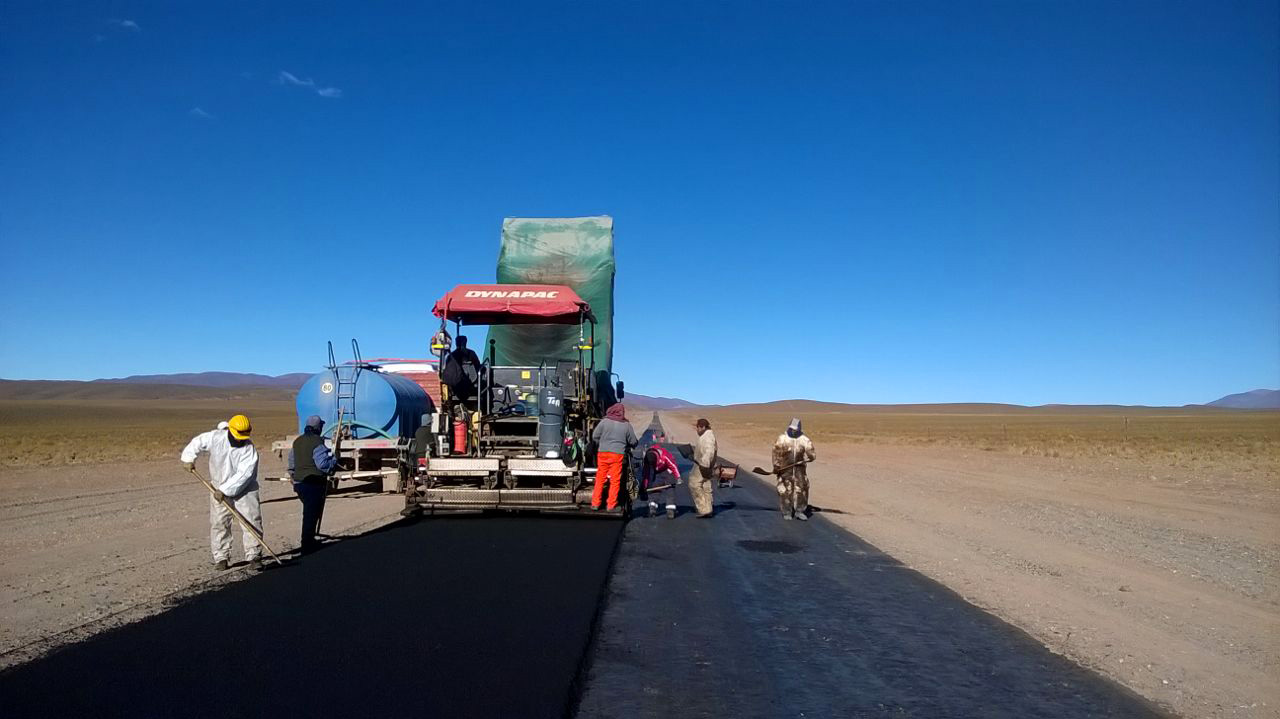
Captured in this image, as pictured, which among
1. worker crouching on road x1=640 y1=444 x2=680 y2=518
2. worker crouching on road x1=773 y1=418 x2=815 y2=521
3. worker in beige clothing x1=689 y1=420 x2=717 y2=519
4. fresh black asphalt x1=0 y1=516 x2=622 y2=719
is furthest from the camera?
worker crouching on road x1=640 y1=444 x2=680 y2=518

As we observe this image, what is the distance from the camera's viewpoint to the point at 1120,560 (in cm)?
1090

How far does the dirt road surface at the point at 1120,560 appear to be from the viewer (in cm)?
611

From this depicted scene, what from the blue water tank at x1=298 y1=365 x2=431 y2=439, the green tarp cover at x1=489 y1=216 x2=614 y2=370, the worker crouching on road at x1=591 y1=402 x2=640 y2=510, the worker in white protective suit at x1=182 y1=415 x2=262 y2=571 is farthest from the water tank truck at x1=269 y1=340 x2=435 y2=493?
the worker in white protective suit at x1=182 y1=415 x2=262 y2=571

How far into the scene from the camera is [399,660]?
5715 mm

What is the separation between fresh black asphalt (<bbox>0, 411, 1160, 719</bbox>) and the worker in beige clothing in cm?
372

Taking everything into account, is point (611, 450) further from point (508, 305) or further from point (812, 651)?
point (812, 651)

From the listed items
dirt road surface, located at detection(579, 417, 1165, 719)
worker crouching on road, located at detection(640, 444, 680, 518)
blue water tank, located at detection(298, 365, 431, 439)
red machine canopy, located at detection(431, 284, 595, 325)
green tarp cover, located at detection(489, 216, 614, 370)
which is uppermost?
green tarp cover, located at detection(489, 216, 614, 370)

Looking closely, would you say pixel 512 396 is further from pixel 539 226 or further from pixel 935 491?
pixel 935 491

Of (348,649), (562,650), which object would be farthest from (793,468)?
(348,649)

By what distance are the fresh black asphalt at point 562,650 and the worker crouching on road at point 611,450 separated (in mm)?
3037

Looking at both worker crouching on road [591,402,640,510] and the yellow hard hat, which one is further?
worker crouching on road [591,402,640,510]

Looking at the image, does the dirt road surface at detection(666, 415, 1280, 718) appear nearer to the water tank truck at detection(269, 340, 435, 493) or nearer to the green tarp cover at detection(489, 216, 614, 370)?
the green tarp cover at detection(489, 216, 614, 370)

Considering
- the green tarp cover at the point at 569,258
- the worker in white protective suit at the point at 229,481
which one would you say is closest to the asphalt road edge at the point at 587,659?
the worker in white protective suit at the point at 229,481

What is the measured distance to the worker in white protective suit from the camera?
887cm
